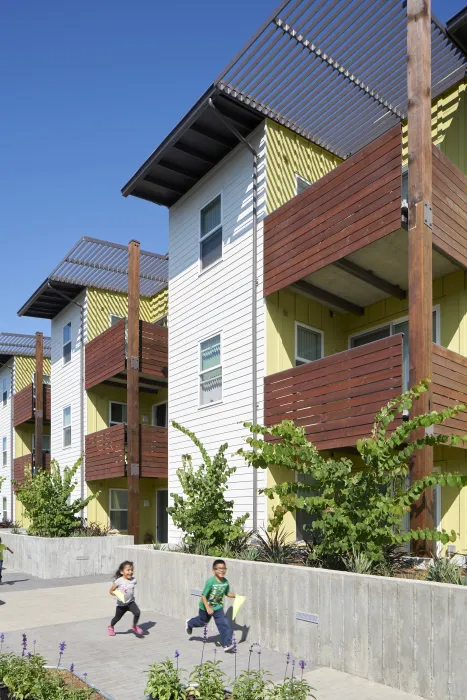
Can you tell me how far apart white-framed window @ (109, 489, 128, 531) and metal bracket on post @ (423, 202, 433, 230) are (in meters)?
17.1

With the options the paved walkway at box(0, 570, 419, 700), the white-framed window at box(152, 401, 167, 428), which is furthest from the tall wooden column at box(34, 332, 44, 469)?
the paved walkway at box(0, 570, 419, 700)

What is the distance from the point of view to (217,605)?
9.23m

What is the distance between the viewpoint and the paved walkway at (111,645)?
285 inches

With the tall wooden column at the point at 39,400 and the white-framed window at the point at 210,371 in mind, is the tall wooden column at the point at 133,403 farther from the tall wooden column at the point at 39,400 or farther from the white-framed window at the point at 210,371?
the tall wooden column at the point at 39,400

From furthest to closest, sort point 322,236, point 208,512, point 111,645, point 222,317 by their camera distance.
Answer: point 222,317
point 322,236
point 208,512
point 111,645

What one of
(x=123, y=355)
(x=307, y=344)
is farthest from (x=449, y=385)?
(x=123, y=355)

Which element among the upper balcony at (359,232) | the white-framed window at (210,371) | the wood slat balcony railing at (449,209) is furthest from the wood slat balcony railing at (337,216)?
the white-framed window at (210,371)

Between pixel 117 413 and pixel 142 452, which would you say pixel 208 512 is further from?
pixel 117 413

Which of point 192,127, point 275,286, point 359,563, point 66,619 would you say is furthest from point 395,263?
point 66,619

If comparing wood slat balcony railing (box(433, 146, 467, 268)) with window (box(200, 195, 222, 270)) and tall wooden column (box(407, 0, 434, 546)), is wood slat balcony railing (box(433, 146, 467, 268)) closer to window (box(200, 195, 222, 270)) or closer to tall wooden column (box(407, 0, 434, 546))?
tall wooden column (box(407, 0, 434, 546))

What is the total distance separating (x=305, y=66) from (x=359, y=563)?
9985mm

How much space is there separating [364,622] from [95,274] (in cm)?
1974

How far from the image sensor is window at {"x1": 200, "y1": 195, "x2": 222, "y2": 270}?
55.8 ft

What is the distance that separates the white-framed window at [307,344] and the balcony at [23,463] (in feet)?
59.9
